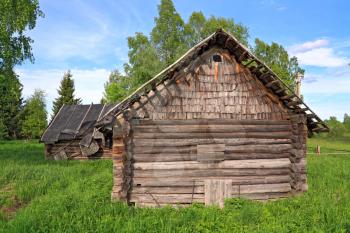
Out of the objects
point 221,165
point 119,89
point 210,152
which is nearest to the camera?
point 210,152

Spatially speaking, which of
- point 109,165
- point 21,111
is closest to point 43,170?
point 109,165

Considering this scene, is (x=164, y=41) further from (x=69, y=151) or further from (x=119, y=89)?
(x=69, y=151)

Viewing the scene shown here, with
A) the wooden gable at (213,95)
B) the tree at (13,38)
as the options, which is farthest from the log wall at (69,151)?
the wooden gable at (213,95)

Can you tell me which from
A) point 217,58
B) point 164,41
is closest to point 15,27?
point 217,58

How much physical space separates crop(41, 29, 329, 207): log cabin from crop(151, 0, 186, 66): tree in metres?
25.9

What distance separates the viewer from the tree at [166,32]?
36500mm

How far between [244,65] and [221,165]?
11.6 ft

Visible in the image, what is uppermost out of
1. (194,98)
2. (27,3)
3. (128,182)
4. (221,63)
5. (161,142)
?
(27,3)

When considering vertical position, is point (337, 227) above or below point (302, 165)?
below

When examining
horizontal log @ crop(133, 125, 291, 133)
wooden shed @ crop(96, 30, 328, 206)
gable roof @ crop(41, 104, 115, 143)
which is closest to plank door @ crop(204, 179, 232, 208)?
wooden shed @ crop(96, 30, 328, 206)

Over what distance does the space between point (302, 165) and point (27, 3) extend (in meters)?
18.4

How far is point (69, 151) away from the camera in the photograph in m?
25.3

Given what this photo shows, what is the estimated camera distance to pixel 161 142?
34.8ft

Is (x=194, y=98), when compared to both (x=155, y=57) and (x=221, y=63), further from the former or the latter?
(x=155, y=57)
